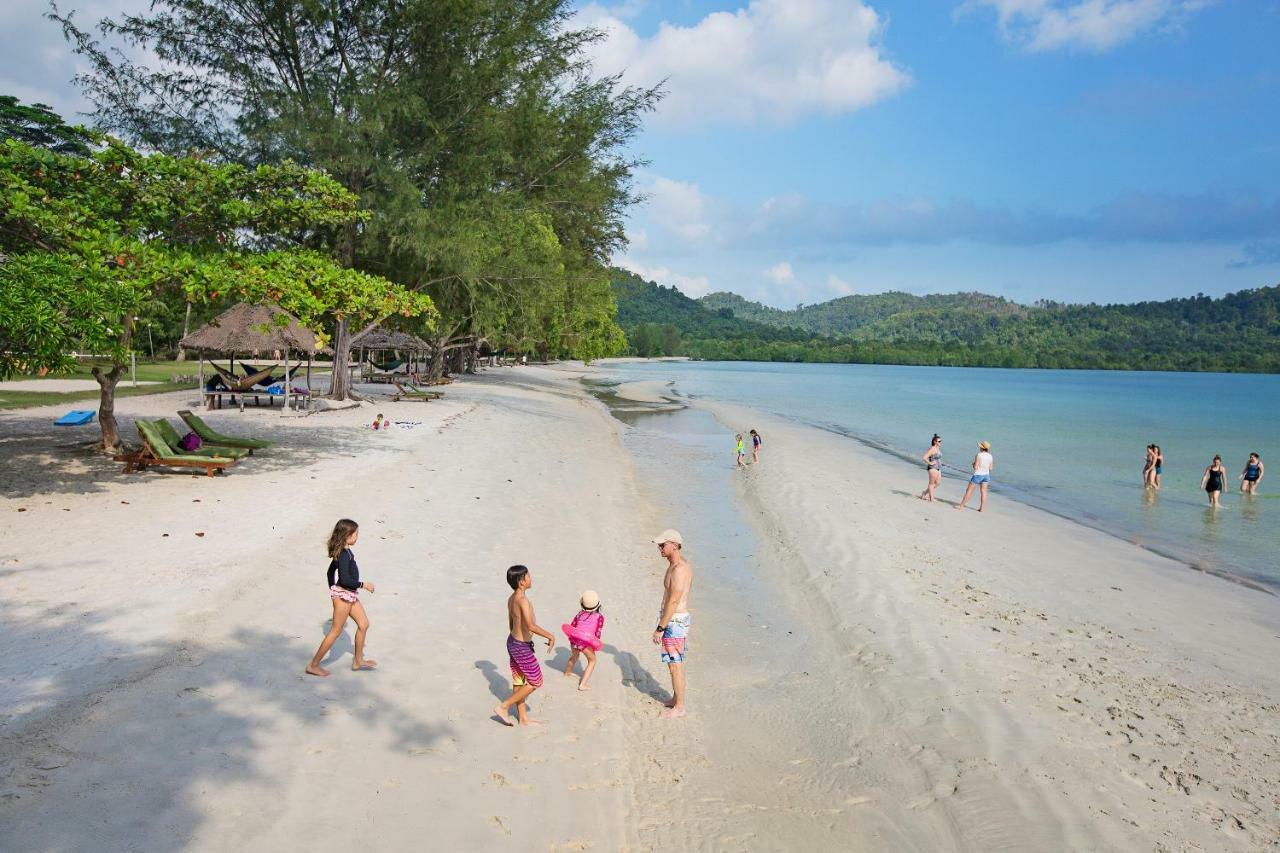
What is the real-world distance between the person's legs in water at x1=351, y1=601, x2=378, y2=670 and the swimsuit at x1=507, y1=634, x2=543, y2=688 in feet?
4.10

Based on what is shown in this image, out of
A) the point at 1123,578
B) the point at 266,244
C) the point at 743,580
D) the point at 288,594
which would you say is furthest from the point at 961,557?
the point at 266,244

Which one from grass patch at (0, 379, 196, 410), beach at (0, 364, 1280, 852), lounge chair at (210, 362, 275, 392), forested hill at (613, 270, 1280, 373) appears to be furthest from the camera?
forested hill at (613, 270, 1280, 373)

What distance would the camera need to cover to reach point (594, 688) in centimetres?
626

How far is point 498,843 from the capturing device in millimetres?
4156

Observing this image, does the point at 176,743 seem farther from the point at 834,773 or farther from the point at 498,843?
the point at 834,773

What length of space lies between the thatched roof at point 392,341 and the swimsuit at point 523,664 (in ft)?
104

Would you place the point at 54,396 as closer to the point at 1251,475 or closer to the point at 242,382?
the point at 242,382

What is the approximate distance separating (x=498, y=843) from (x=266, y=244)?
19.4 meters

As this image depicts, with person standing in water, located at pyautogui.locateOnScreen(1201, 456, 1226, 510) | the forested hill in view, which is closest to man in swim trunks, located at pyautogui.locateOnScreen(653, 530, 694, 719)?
person standing in water, located at pyautogui.locateOnScreen(1201, 456, 1226, 510)

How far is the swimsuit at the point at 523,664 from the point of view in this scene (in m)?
5.30

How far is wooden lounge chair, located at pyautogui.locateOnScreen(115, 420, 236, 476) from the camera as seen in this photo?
12.0 metres

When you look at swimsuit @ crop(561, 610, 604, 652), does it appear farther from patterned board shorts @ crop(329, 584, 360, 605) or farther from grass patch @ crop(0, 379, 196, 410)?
grass patch @ crop(0, 379, 196, 410)

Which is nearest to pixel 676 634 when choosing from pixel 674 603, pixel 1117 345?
pixel 674 603

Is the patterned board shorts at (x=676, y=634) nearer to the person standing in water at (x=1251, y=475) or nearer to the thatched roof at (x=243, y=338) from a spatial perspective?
the thatched roof at (x=243, y=338)
